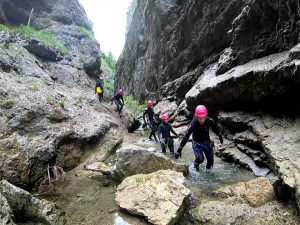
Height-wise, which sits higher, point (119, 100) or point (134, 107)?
point (119, 100)

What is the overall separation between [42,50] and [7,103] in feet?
57.5

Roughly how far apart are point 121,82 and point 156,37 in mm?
14721

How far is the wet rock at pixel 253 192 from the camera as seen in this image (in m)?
6.88

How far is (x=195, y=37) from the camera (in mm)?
20688

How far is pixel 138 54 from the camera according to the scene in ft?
111

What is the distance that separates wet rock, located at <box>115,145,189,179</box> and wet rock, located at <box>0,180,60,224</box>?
9.42 feet

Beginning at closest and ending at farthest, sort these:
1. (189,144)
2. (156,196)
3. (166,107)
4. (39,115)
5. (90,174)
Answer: (156,196)
(90,174)
(39,115)
(189,144)
(166,107)

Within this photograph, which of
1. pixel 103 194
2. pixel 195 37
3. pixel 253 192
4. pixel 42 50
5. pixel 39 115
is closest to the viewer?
pixel 253 192

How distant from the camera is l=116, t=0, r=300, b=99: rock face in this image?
1142 centimetres

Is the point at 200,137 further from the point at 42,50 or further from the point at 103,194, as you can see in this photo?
the point at 42,50

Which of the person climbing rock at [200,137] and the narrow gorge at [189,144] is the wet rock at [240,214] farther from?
the person climbing rock at [200,137]

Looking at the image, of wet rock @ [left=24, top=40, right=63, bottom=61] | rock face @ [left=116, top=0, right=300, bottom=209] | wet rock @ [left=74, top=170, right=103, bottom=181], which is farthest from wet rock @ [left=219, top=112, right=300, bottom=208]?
wet rock @ [left=24, top=40, right=63, bottom=61]

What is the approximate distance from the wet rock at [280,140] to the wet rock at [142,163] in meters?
2.92

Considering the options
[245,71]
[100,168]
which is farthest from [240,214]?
[245,71]
